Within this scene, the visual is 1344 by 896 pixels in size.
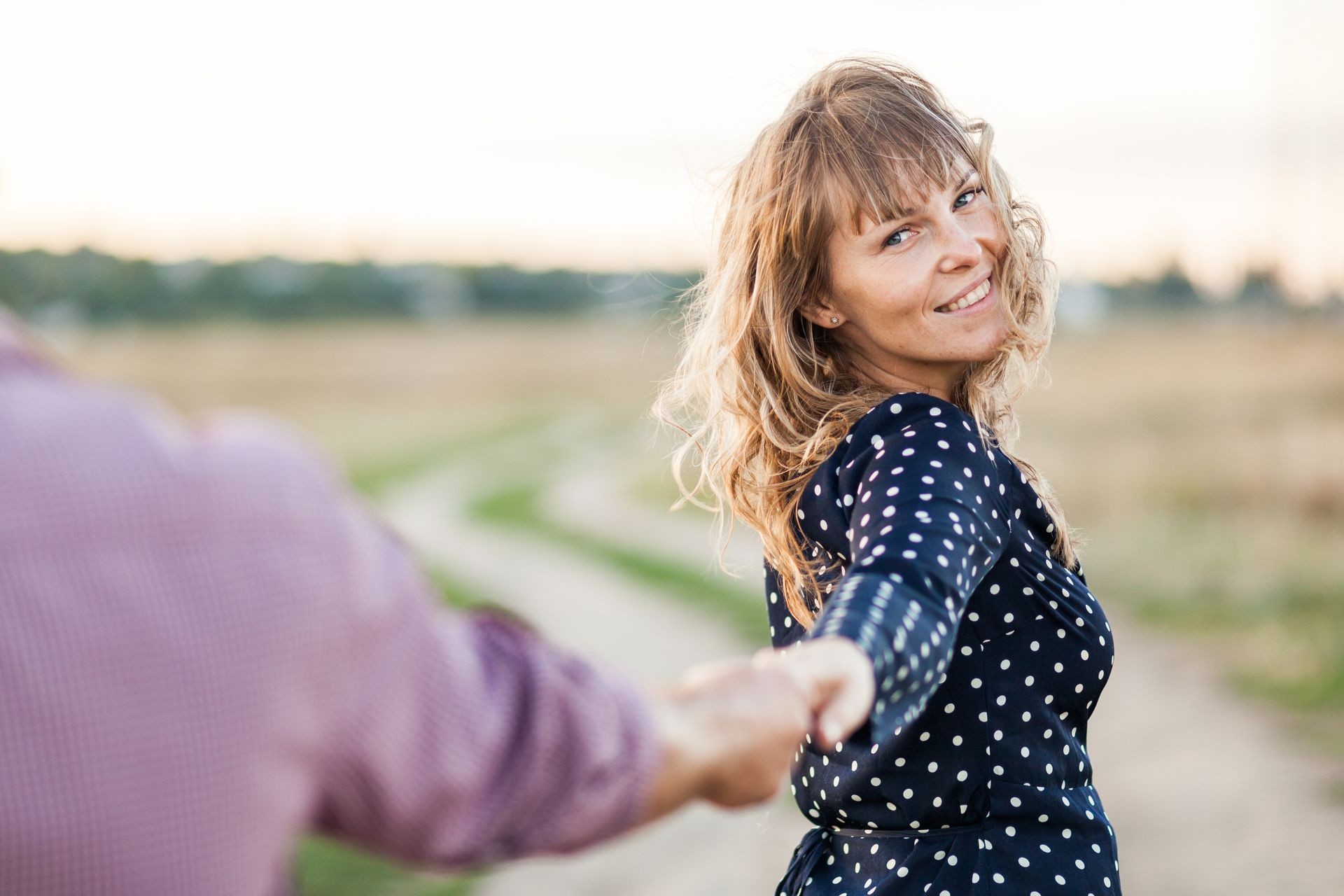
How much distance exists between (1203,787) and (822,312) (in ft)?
15.9

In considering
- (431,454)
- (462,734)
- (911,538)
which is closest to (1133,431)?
(431,454)

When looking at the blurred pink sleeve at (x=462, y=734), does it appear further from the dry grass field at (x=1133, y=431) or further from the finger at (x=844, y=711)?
the dry grass field at (x=1133, y=431)

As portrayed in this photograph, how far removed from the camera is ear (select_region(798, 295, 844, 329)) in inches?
85.2

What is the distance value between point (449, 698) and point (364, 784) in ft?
0.31

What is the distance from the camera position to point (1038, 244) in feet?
8.23

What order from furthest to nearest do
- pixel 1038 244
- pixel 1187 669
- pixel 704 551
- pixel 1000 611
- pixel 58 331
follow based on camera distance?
pixel 58 331
pixel 704 551
pixel 1187 669
pixel 1038 244
pixel 1000 611

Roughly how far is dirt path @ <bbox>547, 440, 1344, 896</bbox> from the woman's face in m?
3.63

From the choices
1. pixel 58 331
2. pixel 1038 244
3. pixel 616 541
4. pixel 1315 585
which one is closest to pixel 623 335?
pixel 58 331

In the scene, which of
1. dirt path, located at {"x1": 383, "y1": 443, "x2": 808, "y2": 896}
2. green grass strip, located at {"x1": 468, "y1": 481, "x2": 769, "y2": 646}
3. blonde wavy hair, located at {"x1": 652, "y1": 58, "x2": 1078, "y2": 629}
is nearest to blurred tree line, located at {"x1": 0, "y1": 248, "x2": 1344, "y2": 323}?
green grass strip, located at {"x1": 468, "y1": 481, "x2": 769, "y2": 646}

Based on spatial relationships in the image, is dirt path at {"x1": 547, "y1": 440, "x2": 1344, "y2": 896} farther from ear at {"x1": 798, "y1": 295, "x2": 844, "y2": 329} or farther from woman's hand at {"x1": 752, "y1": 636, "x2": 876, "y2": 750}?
woman's hand at {"x1": 752, "y1": 636, "x2": 876, "y2": 750}

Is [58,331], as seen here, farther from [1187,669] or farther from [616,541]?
[1187,669]

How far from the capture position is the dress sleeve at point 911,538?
1.38m

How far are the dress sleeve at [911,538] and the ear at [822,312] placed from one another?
34 cm

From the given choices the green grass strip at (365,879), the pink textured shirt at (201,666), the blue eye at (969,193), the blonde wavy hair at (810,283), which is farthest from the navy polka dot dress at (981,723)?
the green grass strip at (365,879)
